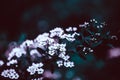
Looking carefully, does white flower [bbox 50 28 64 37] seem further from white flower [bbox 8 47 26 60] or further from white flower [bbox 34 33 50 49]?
white flower [bbox 8 47 26 60]

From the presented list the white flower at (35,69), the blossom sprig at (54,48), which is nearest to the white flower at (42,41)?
the blossom sprig at (54,48)

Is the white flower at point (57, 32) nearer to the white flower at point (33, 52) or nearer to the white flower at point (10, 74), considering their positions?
the white flower at point (33, 52)

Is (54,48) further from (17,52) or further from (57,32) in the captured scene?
(17,52)

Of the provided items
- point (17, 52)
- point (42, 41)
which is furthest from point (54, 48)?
point (17, 52)

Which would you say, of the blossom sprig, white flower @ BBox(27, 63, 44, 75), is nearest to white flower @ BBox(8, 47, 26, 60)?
the blossom sprig

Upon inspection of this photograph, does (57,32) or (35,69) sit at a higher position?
(57,32)

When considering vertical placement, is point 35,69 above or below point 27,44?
below

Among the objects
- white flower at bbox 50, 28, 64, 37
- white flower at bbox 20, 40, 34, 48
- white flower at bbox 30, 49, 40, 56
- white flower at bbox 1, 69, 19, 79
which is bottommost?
white flower at bbox 1, 69, 19, 79

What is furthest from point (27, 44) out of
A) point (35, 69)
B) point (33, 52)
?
point (35, 69)
